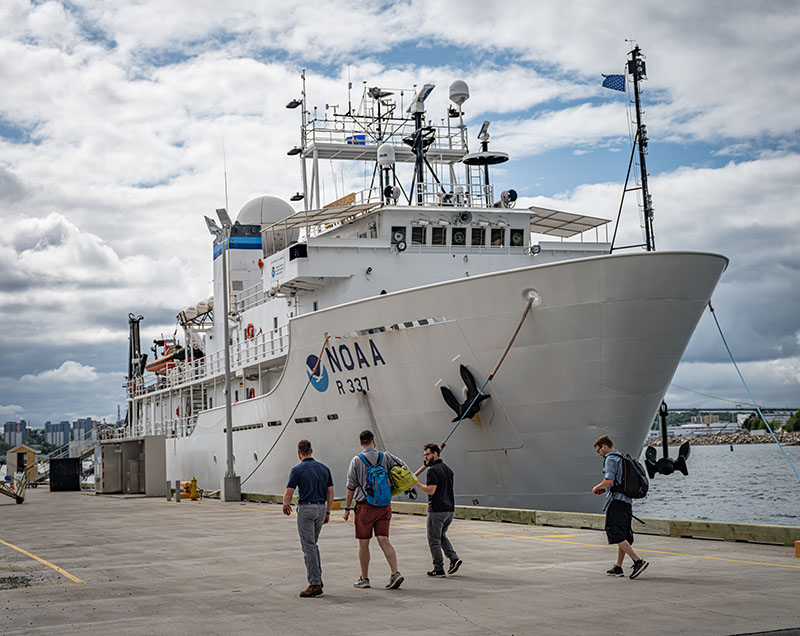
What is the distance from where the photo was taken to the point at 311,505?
8516mm

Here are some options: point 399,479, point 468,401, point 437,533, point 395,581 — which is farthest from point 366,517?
point 468,401

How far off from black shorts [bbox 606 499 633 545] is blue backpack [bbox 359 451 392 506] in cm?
217

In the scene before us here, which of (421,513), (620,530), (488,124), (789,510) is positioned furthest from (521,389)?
(789,510)

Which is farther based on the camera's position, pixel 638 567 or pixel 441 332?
pixel 441 332

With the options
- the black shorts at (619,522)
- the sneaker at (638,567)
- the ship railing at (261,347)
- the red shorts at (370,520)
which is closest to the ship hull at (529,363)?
the ship railing at (261,347)

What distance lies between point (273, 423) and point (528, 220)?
8.28 m

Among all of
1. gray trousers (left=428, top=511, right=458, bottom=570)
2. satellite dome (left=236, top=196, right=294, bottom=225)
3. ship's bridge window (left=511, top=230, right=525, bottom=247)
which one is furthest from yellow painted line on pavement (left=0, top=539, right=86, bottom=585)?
satellite dome (left=236, top=196, right=294, bottom=225)

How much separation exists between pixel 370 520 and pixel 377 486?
0.32 meters

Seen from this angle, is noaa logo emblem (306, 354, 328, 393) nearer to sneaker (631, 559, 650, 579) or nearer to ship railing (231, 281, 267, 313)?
ship railing (231, 281, 267, 313)

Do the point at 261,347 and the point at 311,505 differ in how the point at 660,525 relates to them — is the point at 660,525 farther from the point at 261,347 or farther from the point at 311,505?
the point at 261,347

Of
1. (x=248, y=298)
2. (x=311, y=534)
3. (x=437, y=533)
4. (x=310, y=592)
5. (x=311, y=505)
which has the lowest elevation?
(x=310, y=592)

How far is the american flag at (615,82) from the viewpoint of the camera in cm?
2123

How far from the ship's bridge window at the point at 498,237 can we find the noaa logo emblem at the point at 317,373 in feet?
→ 18.1

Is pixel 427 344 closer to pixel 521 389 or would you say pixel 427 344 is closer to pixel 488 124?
pixel 521 389
